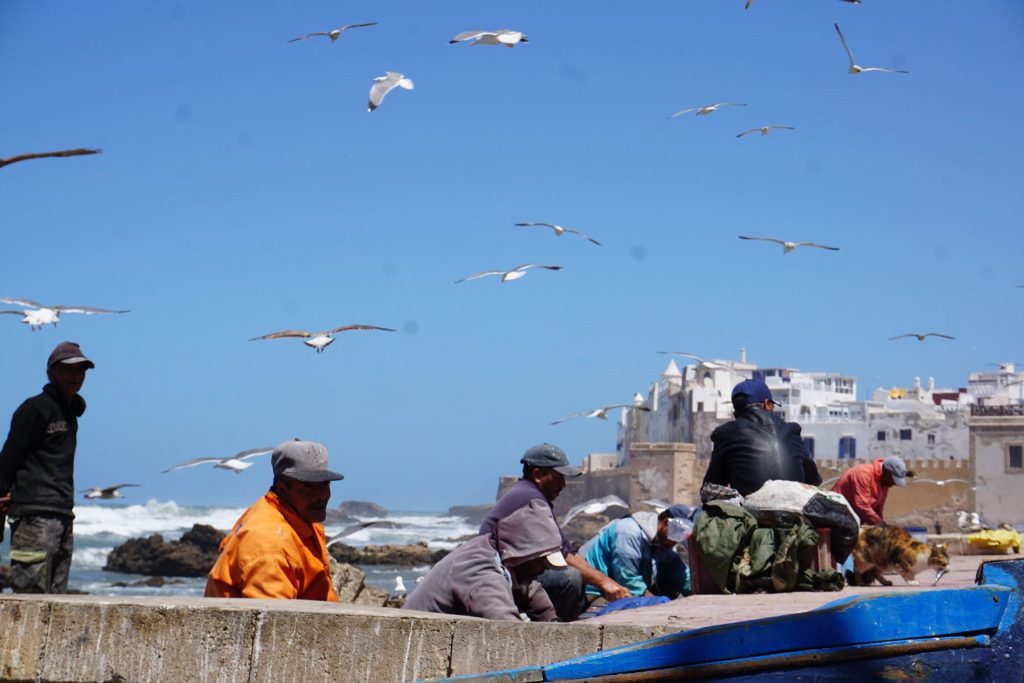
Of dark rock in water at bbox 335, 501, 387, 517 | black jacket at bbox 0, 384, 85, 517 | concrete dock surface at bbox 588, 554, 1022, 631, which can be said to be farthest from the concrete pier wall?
dark rock in water at bbox 335, 501, 387, 517

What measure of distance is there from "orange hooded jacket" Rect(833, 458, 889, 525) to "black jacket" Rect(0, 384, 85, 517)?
556cm

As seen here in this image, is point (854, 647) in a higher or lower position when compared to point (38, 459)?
lower

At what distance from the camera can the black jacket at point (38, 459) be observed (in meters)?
5.91

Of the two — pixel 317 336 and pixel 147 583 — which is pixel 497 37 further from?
pixel 147 583

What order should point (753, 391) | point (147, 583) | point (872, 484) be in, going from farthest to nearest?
Answer: point (147, 583) < point (872, 484) < point (753, 391)

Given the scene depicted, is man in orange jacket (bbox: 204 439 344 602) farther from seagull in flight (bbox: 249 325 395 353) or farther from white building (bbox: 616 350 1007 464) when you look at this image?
white building (bbox: 616 350 1007 464)

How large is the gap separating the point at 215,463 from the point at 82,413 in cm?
565

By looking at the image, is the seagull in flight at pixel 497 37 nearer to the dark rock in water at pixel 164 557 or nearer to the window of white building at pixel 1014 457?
the dark rock in water at pixel 164 557

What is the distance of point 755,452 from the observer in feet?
22.4

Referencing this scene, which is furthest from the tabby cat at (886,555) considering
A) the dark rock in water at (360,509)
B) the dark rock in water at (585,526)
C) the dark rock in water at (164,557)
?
the dark rock in water at (360,509)

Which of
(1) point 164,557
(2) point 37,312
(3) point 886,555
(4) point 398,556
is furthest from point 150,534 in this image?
(3) point 886,555

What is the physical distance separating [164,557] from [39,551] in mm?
34025

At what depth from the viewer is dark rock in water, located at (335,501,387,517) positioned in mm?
100938

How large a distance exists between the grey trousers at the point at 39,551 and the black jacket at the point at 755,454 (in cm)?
318
